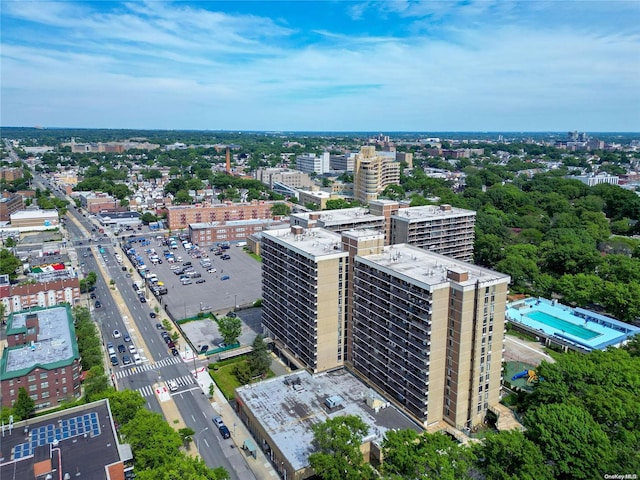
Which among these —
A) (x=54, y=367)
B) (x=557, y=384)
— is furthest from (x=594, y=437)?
(x=54, y=367)

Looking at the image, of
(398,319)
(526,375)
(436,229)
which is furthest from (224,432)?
(436,229)

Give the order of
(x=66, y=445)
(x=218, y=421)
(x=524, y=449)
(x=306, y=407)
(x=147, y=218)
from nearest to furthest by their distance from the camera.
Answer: (x=524, y=449) → (x=66, y=445) → (x=306, y=407) → (x=218, y=421) → (x=147, y=218)

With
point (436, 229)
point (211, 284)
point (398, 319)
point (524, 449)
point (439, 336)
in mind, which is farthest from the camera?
point (211, 284)

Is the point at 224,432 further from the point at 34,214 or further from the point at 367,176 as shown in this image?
the point at 367,176

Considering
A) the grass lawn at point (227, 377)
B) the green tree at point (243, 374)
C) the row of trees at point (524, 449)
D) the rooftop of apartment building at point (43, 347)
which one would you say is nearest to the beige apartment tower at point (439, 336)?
the row of trees at point (524, 449)

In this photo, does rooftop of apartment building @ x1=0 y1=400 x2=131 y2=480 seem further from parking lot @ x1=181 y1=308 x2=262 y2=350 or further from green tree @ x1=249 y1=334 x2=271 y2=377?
parking lot @ x1=181 y1=308 x2=262 y2=350

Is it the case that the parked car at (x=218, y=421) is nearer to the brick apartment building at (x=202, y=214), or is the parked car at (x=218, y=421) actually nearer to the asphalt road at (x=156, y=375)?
the asphalt road at (x=156, y=375)

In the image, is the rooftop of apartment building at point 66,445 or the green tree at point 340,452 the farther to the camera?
the green tree at point 340,452
